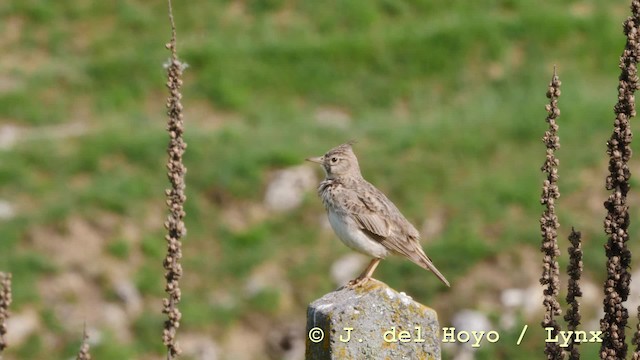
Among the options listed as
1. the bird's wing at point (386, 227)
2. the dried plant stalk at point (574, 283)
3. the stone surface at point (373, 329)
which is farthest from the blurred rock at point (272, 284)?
the stone surface at point (373, 329)

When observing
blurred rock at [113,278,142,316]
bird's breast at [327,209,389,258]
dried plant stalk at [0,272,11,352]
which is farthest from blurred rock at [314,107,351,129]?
dried plant stalk at [0,272,11,352]

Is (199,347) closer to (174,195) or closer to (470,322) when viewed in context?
(470,322)

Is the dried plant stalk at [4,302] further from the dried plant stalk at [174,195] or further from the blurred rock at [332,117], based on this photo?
the blurred rock at [332,117]

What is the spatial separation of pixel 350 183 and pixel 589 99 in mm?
11785

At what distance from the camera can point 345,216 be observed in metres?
9.73

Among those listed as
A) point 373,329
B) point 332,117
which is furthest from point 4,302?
point 332,117

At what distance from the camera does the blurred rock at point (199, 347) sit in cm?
1783

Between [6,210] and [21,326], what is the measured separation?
2548 millimetres

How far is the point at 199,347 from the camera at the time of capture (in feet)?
58.8

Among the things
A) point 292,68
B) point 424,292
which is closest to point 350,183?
point 424,292

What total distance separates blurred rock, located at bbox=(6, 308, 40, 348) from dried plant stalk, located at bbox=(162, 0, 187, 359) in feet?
38.1

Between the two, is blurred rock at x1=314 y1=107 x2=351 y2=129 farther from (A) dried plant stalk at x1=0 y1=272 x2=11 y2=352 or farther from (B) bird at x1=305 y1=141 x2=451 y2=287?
(A) dried plant stalk at x1=0 y1=272 x2=11 y2=352

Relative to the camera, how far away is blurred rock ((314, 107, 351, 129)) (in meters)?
22.2

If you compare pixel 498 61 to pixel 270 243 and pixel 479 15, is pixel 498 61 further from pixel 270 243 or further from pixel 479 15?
pixel 270 243
